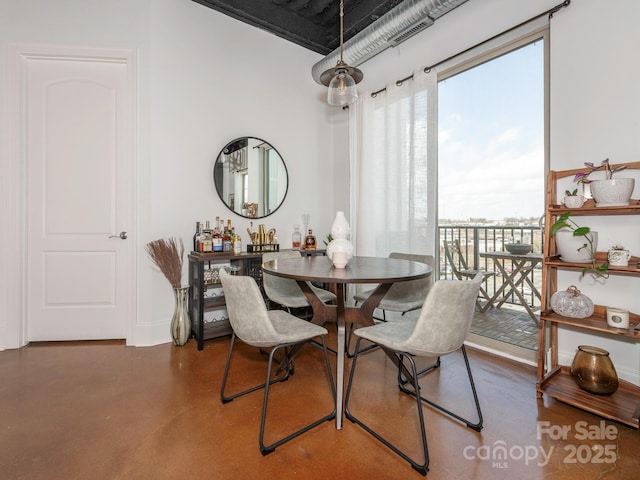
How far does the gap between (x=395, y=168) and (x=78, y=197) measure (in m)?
3.05

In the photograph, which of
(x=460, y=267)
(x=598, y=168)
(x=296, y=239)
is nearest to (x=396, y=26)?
(x=598, y=168)

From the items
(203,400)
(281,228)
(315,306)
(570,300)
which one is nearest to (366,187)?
(281,228)

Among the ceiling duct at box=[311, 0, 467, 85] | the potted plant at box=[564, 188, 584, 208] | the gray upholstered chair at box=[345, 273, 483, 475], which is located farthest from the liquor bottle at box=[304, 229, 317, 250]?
the potted plant at box=[564, 188, 584, 208]

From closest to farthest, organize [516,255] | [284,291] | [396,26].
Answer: [284,291], [396,26], [516,255]

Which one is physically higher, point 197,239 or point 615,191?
point 615,191

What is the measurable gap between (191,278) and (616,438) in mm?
3183

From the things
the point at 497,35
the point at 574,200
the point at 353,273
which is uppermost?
the point at 497,35

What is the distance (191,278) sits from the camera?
3.01 meters

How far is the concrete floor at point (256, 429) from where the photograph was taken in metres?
1.38

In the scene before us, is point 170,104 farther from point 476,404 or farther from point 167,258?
Answer: point 476,404

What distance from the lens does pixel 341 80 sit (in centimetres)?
209

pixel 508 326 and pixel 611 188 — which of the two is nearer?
pixel 611 188

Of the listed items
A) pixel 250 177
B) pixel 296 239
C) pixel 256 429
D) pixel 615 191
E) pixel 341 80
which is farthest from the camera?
pixel 296 239

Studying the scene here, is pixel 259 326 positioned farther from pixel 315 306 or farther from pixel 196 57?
pixel 196 57
